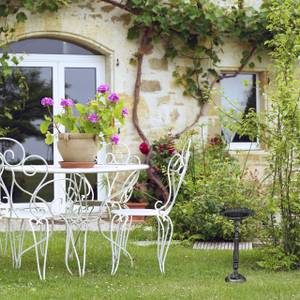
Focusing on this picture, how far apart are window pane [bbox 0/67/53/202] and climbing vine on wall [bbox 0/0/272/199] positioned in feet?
1.88

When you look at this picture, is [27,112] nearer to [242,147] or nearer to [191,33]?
[191,33]

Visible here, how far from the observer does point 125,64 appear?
9516 mm

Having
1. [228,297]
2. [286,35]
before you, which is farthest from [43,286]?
[286,35]

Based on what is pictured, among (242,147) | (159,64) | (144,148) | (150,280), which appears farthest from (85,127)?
(242,147)

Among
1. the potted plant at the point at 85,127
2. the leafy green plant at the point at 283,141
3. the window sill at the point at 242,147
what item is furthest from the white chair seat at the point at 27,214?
the window sill at the point at 242,147

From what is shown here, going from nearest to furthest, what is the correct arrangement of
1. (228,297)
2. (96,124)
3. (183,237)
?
1. (228,297)
2. (96,124)
3. (183,237)

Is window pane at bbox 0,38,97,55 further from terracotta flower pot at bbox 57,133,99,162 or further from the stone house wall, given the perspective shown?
terracotta flower pot at bbox 57,133,99,162

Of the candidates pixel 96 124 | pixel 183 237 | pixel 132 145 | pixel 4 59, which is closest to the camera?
pixel 96 124

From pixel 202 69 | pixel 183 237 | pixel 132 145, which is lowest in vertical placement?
pixel 183 237

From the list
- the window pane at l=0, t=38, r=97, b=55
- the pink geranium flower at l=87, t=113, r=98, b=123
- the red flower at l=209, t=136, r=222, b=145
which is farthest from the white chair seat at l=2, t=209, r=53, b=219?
the red flower at l=209, t=136, r=222, b=145

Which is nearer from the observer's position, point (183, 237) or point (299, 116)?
point (299, 116)

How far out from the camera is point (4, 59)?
890 centimetres

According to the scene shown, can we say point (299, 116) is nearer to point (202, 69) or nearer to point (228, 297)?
point (228, 297)

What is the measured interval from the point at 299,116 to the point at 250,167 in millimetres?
4541
